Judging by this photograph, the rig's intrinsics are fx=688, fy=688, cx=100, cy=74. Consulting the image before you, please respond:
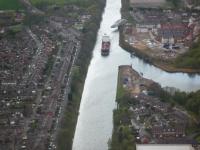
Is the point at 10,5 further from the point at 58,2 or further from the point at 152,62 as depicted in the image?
the point at 152,62

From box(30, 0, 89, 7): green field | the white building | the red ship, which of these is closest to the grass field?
box(30, 0, 89, 7): green field

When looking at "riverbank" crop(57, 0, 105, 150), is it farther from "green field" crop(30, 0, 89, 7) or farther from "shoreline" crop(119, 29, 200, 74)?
"shoreline" crop(119, 29, 200, 74)

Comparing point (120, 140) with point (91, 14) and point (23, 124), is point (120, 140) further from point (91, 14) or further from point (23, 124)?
point (91, 14)

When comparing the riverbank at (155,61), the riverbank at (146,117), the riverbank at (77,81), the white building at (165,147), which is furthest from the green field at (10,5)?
the white building at (165,147)

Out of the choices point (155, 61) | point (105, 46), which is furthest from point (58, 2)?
point (155, 61)

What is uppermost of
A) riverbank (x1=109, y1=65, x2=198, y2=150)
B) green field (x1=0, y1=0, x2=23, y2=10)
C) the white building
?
the white building
